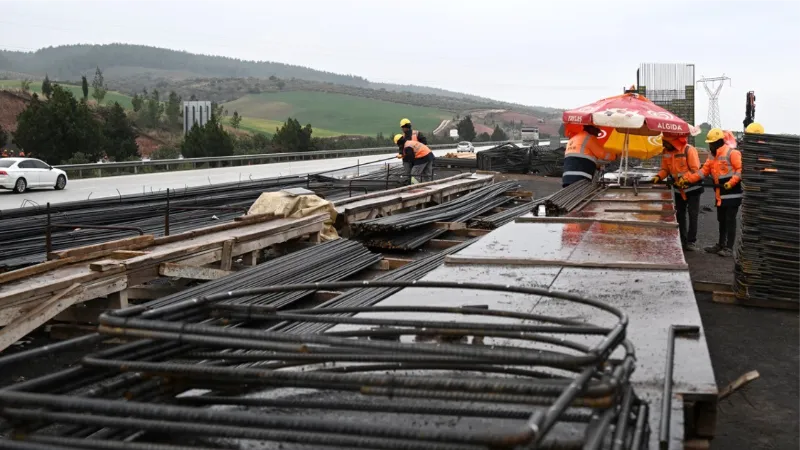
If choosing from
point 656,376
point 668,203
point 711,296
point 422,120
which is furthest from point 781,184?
point 422,120

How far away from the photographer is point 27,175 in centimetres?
2500

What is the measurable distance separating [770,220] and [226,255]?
6.39 m

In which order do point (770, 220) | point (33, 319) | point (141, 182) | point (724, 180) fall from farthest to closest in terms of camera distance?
point (141, 182)
point (724, 180)
point (770, 220)
point (33, 319)

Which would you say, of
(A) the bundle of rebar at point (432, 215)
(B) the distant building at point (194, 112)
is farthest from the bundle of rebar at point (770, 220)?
(B) the distant building at point (194, 112)

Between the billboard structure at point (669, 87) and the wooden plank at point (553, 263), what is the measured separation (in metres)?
22.2

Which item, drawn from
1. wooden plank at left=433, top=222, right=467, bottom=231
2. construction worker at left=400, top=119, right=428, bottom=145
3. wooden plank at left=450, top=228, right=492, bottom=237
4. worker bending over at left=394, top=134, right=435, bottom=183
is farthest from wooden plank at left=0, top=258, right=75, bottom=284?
worker bending over at left=394, top=134, right=435, bottom=183

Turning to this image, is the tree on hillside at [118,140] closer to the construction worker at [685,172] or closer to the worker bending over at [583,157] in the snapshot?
the worker bending over at [583,157]

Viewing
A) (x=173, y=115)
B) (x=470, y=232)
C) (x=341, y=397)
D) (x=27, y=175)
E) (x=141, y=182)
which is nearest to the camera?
(x=341, y=397)

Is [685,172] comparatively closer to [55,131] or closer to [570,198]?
[570,198]

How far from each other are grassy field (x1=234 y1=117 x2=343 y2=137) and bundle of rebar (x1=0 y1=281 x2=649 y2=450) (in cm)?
7531

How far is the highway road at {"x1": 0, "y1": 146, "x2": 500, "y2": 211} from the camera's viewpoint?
74.9 ft

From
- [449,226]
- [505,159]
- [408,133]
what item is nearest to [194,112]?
[505,159]

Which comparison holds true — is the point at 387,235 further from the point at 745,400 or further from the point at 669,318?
the point at 669,318

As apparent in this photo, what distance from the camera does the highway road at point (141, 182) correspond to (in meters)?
22.8
